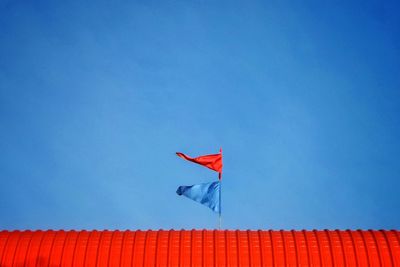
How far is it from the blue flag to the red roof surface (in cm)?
215

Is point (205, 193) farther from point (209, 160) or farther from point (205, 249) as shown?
point (205, 249)

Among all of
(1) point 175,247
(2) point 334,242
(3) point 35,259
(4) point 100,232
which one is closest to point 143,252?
(1) point 175,247

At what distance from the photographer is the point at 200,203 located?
1480 cm

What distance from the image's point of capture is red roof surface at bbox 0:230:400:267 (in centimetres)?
1175

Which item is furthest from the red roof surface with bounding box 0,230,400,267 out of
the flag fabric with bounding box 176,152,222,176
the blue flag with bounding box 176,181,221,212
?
the flag fabric with bounding box 176,152,222,176

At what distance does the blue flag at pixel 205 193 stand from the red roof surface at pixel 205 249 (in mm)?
2150

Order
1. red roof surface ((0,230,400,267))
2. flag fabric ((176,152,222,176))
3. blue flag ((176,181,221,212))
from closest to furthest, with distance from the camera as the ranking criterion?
red roof surface ((0,230,400,267)) < blue flag ((176,181,221,212)) < flag fabric ((176,152,222,176))

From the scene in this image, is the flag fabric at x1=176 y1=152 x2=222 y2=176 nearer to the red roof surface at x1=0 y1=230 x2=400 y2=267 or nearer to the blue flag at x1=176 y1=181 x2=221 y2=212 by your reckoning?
the blue flag at x1=176 y1=181 x2=221 y2=212

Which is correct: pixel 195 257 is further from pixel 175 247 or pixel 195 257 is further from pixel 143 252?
pixel 143 252

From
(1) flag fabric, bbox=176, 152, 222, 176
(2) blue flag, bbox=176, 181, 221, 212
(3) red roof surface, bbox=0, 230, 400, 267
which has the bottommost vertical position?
(3) red roof surface, bbox=0, 230, 400, 267

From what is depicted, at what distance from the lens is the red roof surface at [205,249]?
11.8 metres

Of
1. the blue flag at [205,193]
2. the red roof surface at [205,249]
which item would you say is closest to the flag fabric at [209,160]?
the blue flag at [205,193]

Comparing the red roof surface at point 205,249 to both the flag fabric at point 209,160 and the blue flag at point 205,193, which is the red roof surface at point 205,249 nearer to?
the blue flag at point 205,193

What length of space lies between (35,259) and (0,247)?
1274 mm
